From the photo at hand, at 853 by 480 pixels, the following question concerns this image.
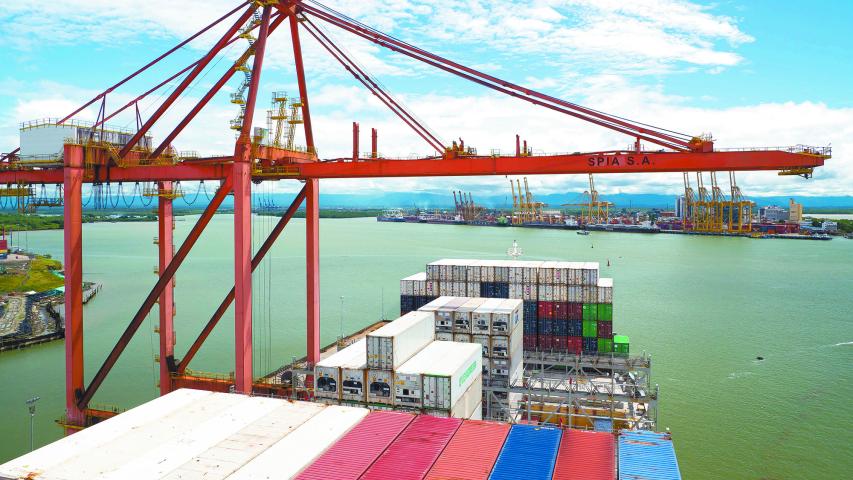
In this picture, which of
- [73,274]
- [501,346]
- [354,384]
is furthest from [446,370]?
[73,274]

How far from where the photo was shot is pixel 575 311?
26.9m

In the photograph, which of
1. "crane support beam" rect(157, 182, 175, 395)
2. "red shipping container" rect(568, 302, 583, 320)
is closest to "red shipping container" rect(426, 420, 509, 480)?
"crane support beam" rect(157, 182, 175, 395)

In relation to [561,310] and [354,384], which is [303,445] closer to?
[354,384]

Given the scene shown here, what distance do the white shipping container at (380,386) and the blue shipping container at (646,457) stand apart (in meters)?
6.58

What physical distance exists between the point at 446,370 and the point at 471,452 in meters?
4.63

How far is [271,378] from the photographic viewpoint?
74.2 ft

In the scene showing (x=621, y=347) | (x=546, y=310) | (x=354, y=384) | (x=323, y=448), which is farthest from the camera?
(x=546, y=310)

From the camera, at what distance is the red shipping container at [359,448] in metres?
10.5

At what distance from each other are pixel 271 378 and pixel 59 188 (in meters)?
11.0

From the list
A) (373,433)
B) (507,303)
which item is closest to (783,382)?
(507,303)

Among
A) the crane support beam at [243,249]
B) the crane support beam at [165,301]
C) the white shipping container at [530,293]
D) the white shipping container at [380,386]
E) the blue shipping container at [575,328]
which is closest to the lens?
the white shipping container at [380,386]

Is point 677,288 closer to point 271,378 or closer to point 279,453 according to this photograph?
point 271,378

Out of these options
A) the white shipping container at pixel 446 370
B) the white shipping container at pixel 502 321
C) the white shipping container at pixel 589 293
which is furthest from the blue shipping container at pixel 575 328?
the white shipping container at pixel 446 370

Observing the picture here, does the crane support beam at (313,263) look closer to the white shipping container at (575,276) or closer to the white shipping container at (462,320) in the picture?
the white shipping container at (462,320)
